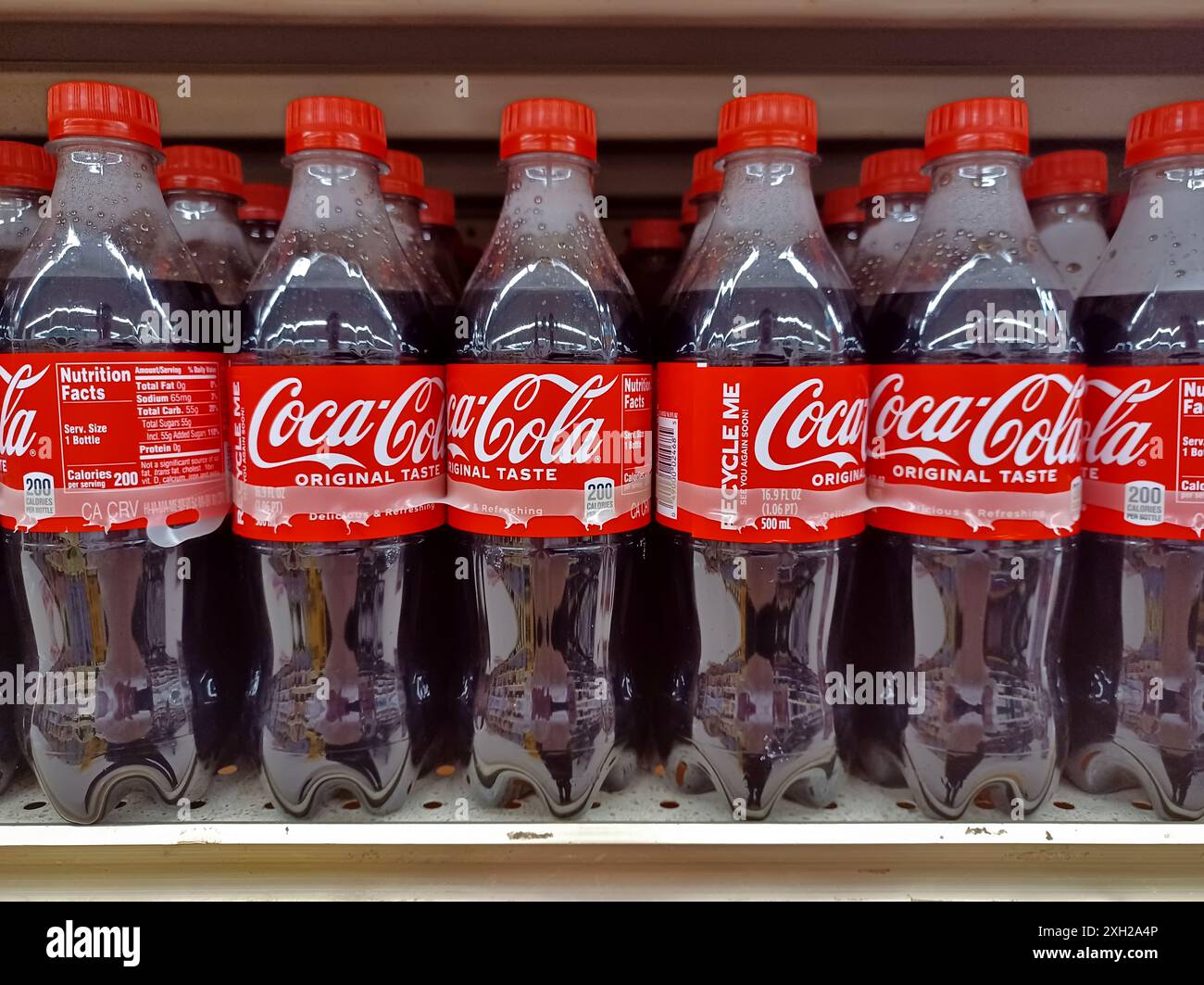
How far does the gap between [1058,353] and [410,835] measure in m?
0.90

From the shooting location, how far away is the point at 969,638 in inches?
36.8

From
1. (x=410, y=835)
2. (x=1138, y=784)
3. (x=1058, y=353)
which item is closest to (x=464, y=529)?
(x=410, y=835)

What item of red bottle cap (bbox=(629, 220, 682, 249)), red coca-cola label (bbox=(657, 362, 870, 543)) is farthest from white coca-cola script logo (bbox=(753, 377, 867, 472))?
red bottle cap (bbox=(629, 220, 682, 249))

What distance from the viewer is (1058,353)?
2.90 ft

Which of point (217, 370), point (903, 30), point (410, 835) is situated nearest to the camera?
point (410, 835)

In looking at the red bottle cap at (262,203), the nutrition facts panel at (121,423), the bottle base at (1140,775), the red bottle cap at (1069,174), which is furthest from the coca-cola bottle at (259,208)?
the bottle base at (1140,775)

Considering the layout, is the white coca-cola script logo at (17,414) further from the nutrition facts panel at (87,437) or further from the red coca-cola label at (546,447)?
the red coca-cola label at (546,447)

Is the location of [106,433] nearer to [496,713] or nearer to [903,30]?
[496,713]

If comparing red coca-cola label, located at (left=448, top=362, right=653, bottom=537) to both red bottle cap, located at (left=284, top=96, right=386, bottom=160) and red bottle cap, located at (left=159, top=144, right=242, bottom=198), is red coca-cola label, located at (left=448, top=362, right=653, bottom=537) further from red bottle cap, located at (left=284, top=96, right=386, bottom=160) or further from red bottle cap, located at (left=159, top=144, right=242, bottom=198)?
red bottle cap, located at (left=159, top=144, right=242, bottom=198)

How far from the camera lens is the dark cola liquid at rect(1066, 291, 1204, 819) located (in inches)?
34.9

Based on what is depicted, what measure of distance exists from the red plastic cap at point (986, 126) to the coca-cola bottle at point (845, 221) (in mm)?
288

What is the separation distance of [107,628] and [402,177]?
27.8 inches

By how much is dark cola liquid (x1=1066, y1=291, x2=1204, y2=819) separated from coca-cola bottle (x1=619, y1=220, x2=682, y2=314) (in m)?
0.61

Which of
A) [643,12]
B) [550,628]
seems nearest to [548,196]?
[643,12]
